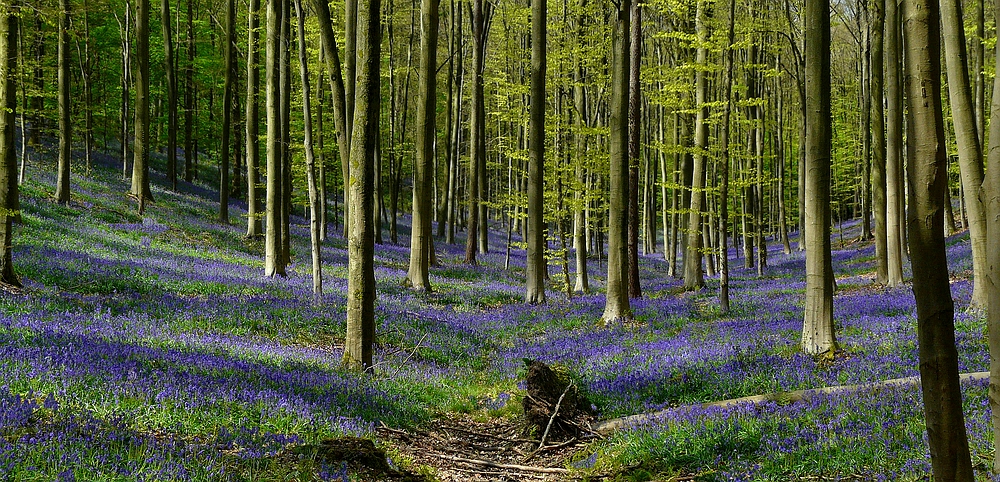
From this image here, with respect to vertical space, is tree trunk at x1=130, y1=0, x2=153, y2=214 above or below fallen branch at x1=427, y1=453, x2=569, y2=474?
above

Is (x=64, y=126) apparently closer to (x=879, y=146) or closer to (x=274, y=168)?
(x=274, y=168)

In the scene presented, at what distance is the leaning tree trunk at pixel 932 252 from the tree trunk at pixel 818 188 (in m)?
5.20

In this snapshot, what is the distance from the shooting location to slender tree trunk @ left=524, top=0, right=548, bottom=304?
50.6 ft

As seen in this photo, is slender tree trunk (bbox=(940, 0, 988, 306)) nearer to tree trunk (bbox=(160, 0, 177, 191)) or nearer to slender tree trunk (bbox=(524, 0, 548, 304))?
slender tree trunk (bbox=(524, 0, 548, 304))

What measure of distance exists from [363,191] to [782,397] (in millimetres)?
5605

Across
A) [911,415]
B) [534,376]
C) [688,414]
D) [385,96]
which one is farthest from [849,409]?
[385,96]

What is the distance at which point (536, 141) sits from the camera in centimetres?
1559

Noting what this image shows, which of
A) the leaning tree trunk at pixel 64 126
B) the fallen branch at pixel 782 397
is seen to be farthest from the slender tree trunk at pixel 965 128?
the leaning tree trunk at pixel 64 126

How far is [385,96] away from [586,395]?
41.4 meters

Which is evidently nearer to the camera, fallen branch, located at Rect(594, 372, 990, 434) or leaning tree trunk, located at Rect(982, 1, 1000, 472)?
leaning tree trunk, located at Rect(982, 1, 1000, 472)

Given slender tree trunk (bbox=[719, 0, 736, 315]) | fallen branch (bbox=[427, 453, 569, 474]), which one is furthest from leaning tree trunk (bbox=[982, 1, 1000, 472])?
slender tree trunk (bbox=[719, 0, 736, 315])

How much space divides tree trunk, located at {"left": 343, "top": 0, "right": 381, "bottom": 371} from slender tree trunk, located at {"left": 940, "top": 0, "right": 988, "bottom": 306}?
24.2 feet

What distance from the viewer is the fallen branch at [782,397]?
21.0 ft

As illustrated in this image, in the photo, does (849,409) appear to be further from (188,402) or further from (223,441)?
(188,402)
